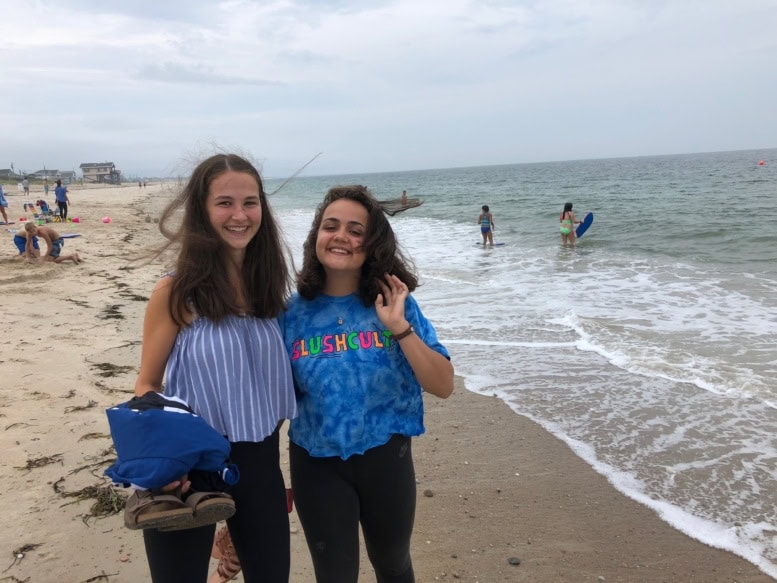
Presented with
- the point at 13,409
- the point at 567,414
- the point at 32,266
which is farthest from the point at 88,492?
the point at 32,266

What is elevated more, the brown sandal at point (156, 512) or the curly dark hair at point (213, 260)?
the curly dark hair at point (213, 260)

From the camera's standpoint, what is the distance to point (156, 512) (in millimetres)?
1653

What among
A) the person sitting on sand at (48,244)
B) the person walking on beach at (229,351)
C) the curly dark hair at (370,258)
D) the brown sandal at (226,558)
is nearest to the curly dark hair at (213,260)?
the person walking on beach at (229,351)

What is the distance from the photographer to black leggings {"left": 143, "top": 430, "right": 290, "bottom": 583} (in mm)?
1960

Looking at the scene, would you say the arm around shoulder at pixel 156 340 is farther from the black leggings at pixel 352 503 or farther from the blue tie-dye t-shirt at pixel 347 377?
the black leggings at pixel 352 503

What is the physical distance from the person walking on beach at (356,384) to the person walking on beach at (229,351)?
10 cm

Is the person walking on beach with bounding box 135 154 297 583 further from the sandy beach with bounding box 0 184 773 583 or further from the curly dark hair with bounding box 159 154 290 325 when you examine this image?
the sandy beach with bounding box 0 184 773 583

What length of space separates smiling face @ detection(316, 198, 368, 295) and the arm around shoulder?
611 millimetres

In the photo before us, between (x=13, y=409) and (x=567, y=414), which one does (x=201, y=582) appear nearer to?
(x=13, y=409)

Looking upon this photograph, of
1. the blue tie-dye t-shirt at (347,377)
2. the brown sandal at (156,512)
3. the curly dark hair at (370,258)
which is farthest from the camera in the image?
the curly dark hair at (370,258)

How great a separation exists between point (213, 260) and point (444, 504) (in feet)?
8.28

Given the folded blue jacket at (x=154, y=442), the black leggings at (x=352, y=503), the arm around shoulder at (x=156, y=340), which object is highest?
the arm around shoulder at (x=156, y=340)

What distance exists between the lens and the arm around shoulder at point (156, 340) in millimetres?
1957

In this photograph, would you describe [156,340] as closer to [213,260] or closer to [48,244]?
[213,260]
